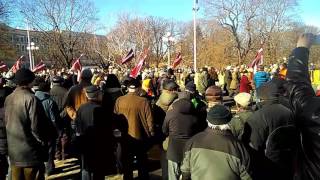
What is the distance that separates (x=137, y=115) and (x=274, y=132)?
8.62 feet

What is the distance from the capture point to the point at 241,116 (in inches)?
207

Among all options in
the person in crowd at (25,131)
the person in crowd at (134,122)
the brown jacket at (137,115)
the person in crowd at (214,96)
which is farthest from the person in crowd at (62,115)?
the person in crowd at (214,96)

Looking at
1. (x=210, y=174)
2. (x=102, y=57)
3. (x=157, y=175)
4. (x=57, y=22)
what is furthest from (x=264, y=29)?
(x=210, y=174)

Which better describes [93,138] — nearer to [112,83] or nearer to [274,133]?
[274,133]

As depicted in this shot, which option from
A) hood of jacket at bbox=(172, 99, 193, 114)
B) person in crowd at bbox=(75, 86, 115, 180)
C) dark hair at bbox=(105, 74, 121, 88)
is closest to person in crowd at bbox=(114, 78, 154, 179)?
person in crowd at bbox=(75, 86, 115, 180)

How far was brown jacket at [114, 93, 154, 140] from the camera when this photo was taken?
6.71 m

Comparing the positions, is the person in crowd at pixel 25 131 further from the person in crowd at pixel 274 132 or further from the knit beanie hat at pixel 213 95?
the person in crowd at pixel 274 132

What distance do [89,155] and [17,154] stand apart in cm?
120

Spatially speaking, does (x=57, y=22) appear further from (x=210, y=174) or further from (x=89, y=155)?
(x=210, y=174)

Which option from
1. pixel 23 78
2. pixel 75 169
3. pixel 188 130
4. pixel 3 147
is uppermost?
pixel 23 78

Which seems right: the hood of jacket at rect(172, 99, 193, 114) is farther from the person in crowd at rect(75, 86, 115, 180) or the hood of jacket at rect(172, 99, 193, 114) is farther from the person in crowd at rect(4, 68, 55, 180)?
the person in crowd at rect(4, 68, 55, 180)

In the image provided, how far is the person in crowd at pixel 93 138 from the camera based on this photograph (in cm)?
615

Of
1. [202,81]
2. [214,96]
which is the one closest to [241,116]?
[214,96]

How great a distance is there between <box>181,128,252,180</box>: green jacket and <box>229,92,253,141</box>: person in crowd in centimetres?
109
